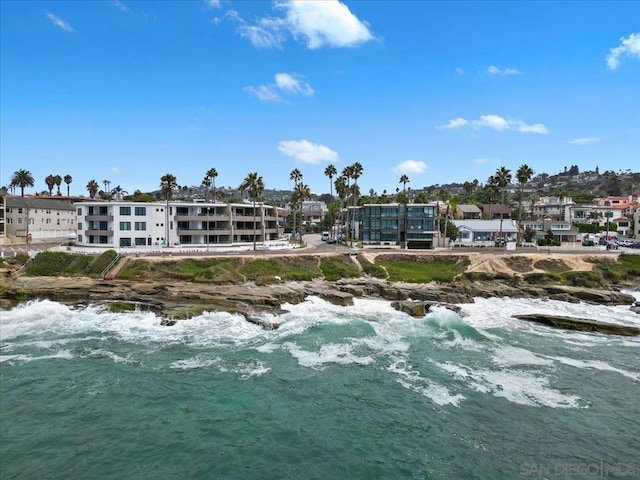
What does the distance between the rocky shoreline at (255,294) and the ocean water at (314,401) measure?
505cm

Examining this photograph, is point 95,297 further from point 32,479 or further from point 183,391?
point 32,479

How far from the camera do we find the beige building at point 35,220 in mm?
101875

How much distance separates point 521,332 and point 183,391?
113ft

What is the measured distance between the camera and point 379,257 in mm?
78625

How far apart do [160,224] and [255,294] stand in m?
42.8

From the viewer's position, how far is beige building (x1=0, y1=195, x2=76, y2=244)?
101875 millimetres

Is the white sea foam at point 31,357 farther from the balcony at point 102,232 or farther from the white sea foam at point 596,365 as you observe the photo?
the balcony at point 102,232

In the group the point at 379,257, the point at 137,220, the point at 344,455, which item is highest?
the point at 137,220

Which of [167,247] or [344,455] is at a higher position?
[167,247]

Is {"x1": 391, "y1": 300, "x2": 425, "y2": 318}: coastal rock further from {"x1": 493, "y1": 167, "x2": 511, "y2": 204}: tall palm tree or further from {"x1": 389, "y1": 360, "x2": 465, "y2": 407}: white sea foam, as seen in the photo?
{"x1": 493, "y1": 167, "x2": 511, "y2": 204}: tall palm tree

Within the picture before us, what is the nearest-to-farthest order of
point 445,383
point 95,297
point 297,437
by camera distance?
A: point 297,437 → point 445,383 → point 95,297

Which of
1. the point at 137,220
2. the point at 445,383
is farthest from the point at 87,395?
the point at 137,220

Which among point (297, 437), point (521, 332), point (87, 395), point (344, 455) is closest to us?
point (344, 455)

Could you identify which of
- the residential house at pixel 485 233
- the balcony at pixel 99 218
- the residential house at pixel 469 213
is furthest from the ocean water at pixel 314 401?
the residential house at pixel 469 213
